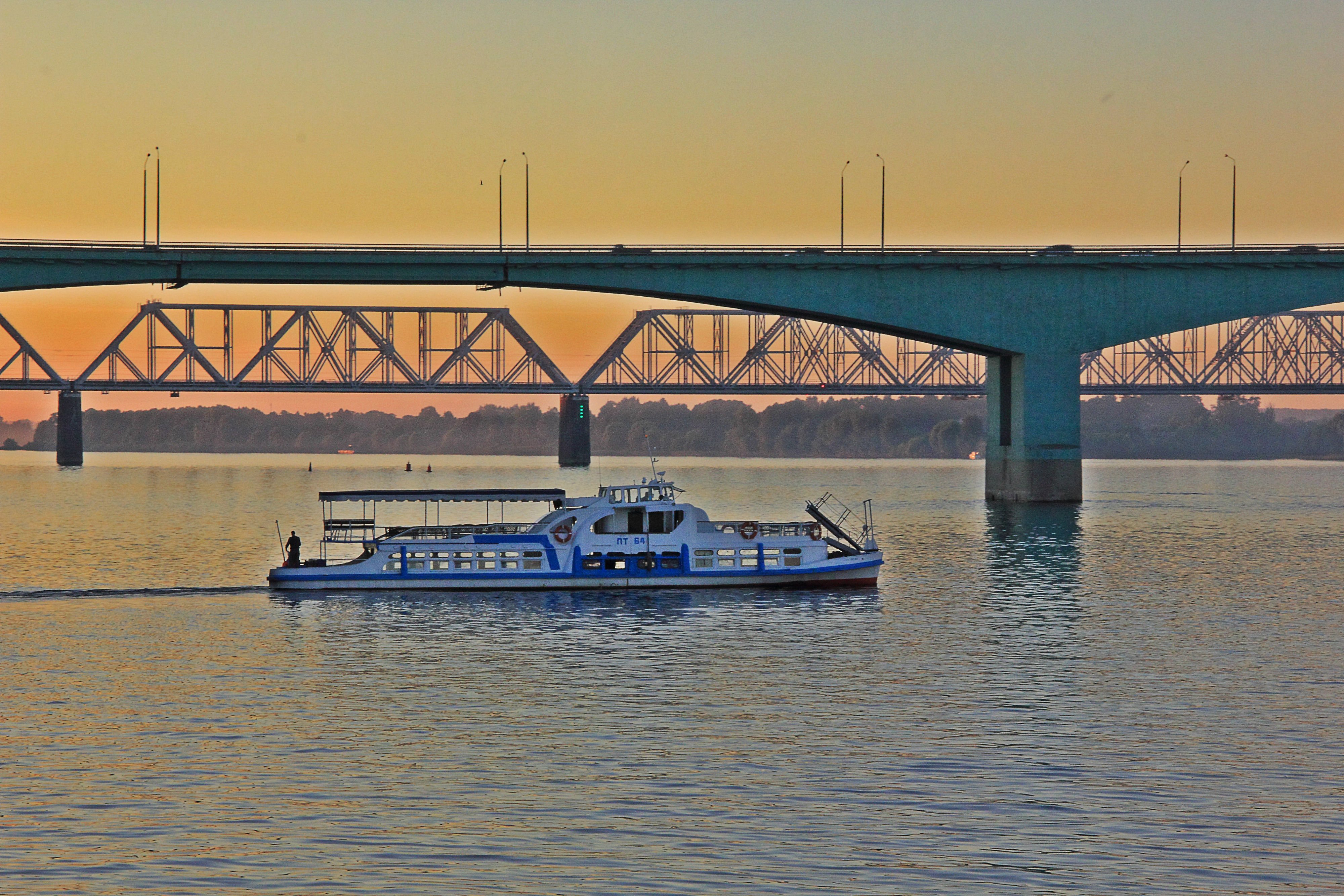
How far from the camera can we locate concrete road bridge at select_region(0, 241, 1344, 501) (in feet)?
301

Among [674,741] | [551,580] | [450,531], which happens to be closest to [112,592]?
[450,531]

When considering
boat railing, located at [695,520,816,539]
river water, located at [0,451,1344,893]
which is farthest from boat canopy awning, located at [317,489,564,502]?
boat railing, located at [695,520,816,539]

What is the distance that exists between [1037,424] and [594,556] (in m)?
51.2

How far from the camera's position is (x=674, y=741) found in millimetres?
27172

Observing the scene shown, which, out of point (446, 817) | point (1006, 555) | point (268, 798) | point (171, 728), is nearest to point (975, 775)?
point (446, 817)

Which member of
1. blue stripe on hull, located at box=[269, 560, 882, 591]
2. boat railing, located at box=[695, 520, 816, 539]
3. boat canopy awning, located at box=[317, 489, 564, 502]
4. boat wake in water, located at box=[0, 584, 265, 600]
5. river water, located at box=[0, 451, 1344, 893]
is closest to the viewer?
river water, located at box=[0, 451, 1344, 893]

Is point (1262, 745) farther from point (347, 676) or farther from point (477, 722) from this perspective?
point (347, 676)

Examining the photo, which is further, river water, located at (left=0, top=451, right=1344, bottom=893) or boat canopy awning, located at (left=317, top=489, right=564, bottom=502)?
boat canopy awning, located at (left=317, top=489, right=564, bottom=502)

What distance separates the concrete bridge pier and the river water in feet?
132

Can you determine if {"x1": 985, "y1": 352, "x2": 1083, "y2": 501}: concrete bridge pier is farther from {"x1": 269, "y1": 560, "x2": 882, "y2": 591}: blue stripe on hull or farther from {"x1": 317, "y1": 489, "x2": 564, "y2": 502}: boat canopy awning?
{"x1": 317, "y1": 489, "x2": 564, "y2": 502}: boat canopy awning

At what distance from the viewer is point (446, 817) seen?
71.5 feet

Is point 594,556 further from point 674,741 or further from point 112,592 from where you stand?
point 674,741

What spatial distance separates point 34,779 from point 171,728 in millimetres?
4355

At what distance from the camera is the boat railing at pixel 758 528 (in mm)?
54906
